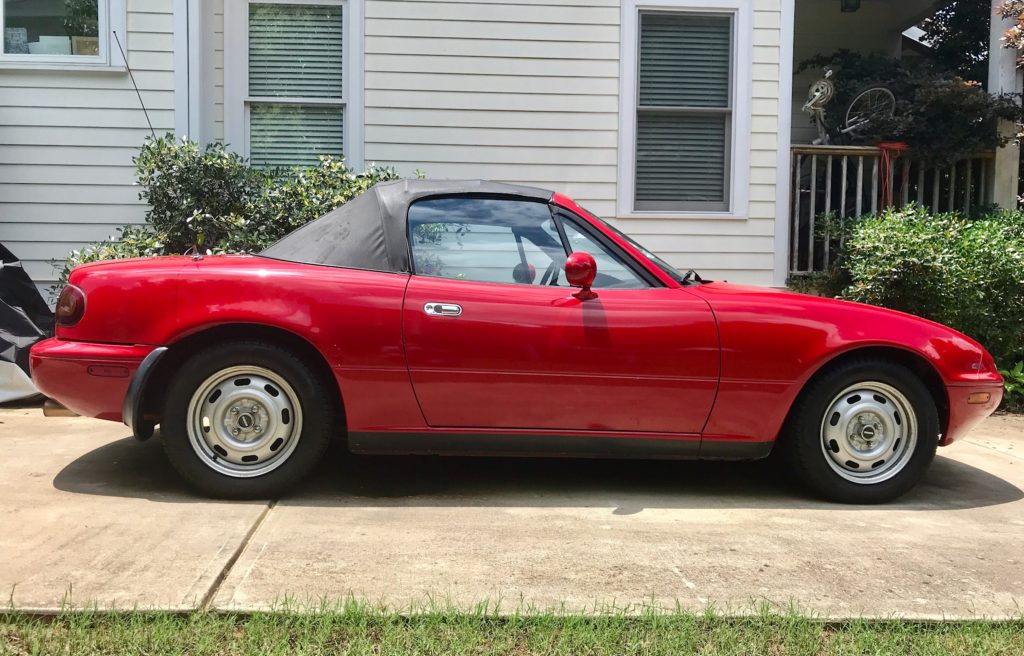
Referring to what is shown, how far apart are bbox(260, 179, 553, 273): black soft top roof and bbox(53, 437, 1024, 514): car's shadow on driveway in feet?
3.40

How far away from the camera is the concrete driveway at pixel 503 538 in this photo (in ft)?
Answer: 9.29

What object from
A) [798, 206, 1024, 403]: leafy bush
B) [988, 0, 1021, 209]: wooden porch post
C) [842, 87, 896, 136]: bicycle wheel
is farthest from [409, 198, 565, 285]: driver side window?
[988, 0, 1021, 209]: wooden porch post

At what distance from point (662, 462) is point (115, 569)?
9.18 ft

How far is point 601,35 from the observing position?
768cm

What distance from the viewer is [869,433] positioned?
392 cm

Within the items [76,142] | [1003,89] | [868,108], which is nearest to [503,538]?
[76,142]

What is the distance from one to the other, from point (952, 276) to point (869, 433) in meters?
2.88

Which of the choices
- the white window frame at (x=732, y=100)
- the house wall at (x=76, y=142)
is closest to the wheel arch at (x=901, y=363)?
the white window frame at (x=732, y=100)

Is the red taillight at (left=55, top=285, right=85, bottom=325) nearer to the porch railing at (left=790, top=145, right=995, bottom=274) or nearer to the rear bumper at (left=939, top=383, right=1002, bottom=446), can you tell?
the rear bumper at (left=939, top=383, right=1002, bottom=446)

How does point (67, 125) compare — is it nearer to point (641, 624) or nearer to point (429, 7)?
point (429, 7)

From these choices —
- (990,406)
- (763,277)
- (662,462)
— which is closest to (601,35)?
(763,277)

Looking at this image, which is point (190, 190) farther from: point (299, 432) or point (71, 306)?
point (299, 432)

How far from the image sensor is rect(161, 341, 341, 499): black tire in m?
3.67

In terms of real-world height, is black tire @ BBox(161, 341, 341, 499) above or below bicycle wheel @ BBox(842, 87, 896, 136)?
below
